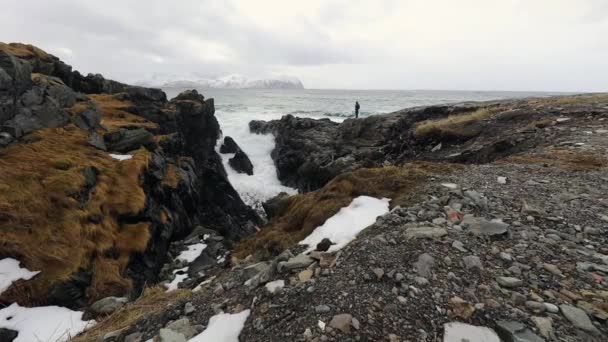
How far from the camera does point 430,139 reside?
14930 mm

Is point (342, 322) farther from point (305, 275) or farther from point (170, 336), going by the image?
point (170, 336)

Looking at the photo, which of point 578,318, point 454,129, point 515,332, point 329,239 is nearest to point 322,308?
point 515,332

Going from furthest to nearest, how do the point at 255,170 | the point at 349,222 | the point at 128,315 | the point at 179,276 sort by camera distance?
1. the point at 255,170
2. the point at 179,276
3. the point at 349,222
4. the point at 128,315

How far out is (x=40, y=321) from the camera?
812 cm

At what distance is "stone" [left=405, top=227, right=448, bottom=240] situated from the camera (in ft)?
14.5

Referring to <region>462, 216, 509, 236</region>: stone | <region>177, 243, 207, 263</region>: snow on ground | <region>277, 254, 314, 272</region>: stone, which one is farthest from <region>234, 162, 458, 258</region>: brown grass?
<region>177, 243, 207, 263</region>: snow on ground

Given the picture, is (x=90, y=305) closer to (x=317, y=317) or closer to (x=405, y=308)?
(x=317, y=317)

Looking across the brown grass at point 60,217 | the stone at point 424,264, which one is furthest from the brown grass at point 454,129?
the brown grass at point 60,217

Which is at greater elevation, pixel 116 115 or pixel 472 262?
pixel 116 115

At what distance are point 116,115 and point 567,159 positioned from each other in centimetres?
2517

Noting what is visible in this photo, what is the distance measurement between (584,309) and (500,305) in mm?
726

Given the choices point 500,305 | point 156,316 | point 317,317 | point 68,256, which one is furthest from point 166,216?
point 500,305

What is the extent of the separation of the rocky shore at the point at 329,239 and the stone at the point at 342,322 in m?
0.01

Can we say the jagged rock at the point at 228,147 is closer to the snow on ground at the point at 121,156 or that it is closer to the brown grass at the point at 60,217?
the snow on ground at the point at 121,156
